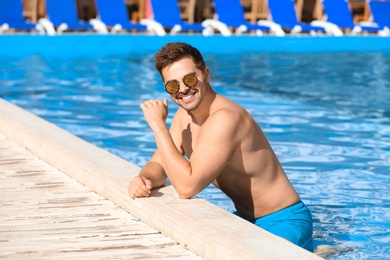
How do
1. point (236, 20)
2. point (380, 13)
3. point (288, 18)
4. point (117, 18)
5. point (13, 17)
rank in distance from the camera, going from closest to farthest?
point (13, 17) < point (117, 18) < point (236, 20) < point (288, 18) < point (380, 13)

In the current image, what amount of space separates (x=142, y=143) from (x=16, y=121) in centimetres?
168

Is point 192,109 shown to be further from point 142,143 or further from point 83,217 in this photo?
point 142,143

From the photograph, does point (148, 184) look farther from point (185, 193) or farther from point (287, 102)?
point (287, 102)

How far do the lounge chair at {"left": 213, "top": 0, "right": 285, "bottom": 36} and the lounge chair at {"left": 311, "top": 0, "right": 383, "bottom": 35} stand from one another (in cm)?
121

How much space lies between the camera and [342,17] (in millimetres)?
16344

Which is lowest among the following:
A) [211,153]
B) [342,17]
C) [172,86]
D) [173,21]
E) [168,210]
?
[342,17]

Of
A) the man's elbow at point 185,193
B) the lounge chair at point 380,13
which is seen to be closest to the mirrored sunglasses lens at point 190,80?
the man's elbow at point 185,193

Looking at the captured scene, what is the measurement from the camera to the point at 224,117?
3.11 meters

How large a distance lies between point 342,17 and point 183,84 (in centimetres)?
1364

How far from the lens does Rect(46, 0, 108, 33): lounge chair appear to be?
14633 mm

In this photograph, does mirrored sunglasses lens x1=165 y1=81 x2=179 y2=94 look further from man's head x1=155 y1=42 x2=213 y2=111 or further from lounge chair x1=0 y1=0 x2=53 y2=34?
lounge chair x1=0 y1=0 x2=53 y2=34

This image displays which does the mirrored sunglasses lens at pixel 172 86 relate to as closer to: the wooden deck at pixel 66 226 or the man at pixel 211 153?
the man at pixel 211 153

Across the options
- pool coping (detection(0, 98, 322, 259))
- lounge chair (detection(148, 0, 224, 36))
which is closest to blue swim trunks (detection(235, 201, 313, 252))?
pool coping (detection(0, 98, 322, 259))

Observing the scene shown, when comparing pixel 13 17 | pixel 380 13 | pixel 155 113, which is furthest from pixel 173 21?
pixel 155 113
